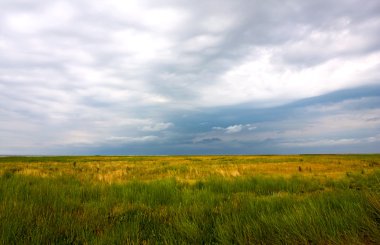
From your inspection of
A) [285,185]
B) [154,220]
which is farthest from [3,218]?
[285,185]

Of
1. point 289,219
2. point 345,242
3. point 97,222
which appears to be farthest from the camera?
point 97,222

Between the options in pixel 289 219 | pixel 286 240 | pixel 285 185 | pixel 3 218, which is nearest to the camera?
pixel 286 240

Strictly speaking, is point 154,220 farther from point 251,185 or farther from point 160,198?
point 251,185

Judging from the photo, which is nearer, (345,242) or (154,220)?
(345,242)

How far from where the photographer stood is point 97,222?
541 cm

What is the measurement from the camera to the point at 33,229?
4.61 meters

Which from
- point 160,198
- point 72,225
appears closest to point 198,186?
point 160,198

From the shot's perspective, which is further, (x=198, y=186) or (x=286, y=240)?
(x=198, y=186)

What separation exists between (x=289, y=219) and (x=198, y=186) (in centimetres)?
761

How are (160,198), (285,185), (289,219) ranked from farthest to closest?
(285,185) → (160,198) → (289,219)

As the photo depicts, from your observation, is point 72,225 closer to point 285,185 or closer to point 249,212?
point 249,212

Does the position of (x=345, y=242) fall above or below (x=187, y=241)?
above

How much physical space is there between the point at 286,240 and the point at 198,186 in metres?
8.30

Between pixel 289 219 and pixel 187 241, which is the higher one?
pixel 289 219
